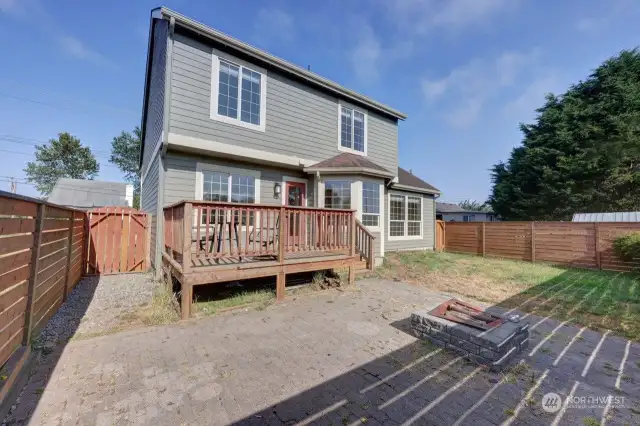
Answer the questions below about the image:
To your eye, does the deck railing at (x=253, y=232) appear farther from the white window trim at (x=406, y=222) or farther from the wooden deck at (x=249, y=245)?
the white window trim at (x=406, y=222)

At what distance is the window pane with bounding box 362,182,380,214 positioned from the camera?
8.60 m

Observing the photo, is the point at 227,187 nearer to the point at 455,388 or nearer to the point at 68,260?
the point at 68,260

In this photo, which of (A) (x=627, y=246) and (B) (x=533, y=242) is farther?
(B) (x=533, y=242)

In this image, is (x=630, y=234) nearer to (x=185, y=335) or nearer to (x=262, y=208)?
(x=262, y=208)

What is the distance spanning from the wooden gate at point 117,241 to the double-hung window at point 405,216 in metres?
8.87

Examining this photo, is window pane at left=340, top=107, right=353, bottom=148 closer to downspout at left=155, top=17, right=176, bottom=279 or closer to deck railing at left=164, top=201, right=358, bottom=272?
deck railing at left=164, top=201, right=358, bottom=272

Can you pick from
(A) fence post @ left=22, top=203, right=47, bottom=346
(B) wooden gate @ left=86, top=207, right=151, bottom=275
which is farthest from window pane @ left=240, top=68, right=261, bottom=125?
(A) fence post @ left=22, top=203, right=47, bottom=346

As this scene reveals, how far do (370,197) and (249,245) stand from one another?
4646mm

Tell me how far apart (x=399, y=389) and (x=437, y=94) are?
16.8m

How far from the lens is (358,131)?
395 inches

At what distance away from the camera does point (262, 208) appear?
5.06 m

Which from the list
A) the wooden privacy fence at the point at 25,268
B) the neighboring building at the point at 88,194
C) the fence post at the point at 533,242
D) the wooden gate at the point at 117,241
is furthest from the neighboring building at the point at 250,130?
the neighboring building at the point at 88,194

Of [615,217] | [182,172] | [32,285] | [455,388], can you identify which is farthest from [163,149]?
[615,217]

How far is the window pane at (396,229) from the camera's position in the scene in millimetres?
11271
